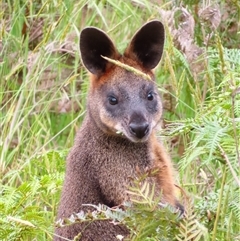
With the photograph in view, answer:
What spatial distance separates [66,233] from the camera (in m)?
4.17

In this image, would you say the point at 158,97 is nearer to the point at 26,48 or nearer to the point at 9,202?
the point at 9,202

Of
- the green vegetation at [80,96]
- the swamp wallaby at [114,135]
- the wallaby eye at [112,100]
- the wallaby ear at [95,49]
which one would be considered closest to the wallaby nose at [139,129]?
the swamp wallaby at [114,135]

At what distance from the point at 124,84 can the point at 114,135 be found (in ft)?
0.95

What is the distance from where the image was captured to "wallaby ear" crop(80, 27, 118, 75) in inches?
175

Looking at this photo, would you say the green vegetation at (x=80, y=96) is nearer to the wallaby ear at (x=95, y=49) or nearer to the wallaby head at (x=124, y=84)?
the wallaby head at (x=124, y=84)

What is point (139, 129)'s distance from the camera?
164 inches

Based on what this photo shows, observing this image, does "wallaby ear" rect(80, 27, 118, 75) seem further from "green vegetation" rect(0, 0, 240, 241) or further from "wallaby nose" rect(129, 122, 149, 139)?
"wallaby nose" rect(129, 122, 149, 139)

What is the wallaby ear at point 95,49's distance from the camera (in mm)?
4441

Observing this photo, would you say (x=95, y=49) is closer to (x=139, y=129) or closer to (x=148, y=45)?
(x=148, y=45)

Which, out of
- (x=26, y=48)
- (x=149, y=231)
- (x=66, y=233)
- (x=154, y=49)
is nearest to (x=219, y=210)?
(x=149, y=231)

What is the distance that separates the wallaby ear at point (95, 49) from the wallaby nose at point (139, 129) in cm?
52

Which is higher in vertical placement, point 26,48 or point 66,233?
point 26,48

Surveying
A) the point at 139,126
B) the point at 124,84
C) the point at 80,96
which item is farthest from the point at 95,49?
the point at 80,96

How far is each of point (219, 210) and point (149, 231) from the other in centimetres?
28
